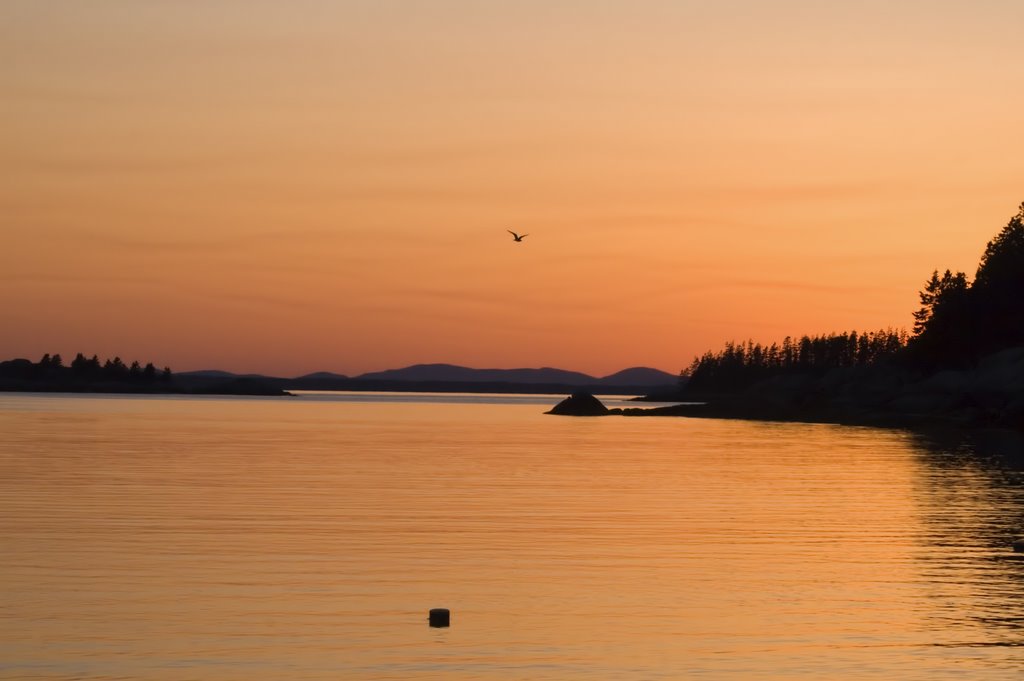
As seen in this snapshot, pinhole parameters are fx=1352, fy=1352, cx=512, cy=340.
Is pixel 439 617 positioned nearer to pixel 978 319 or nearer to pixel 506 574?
pixel 506 574

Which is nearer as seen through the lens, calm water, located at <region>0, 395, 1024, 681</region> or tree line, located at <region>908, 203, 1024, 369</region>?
calm water, located at <region>0, 395, 1024, 681</region>

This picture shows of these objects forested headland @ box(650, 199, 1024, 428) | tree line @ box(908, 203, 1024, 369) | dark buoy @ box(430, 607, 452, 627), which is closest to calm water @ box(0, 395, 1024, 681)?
dark buoy @ box(430, 607, 452, 627)

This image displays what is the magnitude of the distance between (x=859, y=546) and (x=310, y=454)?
52.2 metres

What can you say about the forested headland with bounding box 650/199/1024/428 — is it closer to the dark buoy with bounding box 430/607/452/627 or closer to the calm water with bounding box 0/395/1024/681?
the calm water with bounding box 0/395/1024/681

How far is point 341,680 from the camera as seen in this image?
830 inches

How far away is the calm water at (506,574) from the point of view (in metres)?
22.8

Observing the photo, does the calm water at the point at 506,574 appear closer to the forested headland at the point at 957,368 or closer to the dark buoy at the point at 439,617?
the dark buoy at the point at 439,617

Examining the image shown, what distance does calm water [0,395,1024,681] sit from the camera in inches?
897

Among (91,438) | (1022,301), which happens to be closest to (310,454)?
(91,438)

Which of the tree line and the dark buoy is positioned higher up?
the tree line

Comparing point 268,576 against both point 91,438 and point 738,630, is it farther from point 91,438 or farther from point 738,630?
point 91,438

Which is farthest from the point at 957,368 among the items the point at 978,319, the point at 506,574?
the point at 506,574

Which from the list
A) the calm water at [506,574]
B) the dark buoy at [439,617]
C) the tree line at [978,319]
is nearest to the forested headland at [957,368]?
the tree line at [978,319]

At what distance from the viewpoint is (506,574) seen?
32.2 meters
